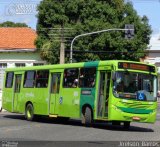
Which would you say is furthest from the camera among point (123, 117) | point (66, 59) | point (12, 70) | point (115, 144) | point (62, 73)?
point (66, 59)

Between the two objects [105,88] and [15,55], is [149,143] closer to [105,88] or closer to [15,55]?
[105,88]

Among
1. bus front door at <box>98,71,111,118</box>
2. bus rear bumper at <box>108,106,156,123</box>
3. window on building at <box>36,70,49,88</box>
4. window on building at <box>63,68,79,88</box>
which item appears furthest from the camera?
window on building at <box>36,70,49,88</box>

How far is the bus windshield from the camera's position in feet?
66.7

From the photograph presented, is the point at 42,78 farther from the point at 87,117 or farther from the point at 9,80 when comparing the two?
the point at 87,117

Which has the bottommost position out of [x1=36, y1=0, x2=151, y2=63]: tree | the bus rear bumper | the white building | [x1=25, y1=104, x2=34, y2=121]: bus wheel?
[x1=25, y1=104, x2=34, y2=121]: bus wheel

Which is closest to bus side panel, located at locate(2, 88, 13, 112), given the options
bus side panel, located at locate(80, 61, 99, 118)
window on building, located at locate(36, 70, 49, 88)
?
window on building, located at locate(36, 70, 49, 88)

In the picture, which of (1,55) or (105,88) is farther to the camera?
(1,55)

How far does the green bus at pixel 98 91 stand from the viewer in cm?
2036

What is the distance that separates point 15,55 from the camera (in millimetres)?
57094

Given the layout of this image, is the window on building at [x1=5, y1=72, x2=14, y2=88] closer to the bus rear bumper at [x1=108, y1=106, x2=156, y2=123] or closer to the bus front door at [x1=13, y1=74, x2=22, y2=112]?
the bus front door at [x1=13, y1=74, x2=22, y2=112]

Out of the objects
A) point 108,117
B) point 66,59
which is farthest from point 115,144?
point 66,59

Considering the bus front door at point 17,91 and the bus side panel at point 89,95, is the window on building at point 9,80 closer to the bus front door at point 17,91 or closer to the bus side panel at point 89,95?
the bus front door at point 17,91

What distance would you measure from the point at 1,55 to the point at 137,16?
1559 centimetres

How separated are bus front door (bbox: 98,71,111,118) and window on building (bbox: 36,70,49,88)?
447cm
